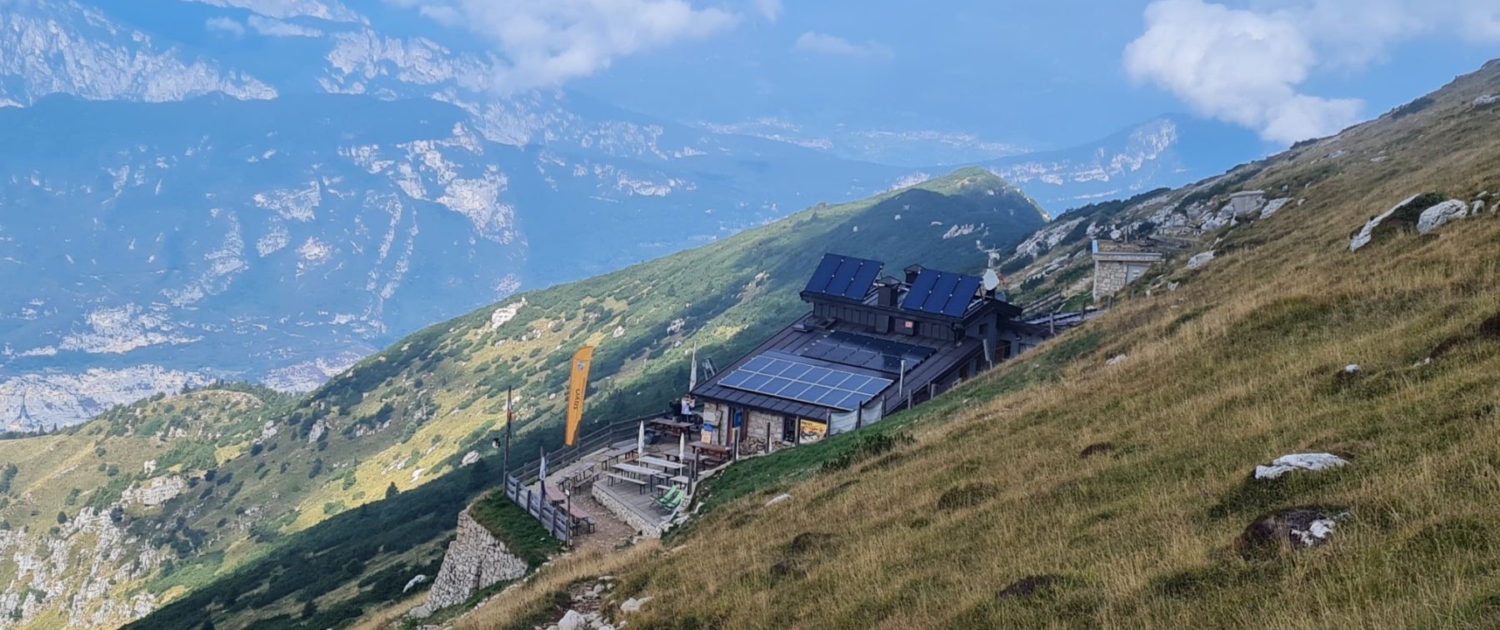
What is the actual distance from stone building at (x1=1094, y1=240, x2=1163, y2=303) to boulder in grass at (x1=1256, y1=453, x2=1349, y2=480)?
4139 centimetres

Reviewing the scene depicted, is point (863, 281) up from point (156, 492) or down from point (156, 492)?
up

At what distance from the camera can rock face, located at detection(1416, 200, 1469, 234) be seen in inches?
1093

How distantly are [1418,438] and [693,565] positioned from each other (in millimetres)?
11945

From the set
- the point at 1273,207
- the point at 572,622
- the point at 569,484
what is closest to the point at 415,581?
the point at 569,484

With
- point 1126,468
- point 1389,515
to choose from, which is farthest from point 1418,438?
point 1126,468

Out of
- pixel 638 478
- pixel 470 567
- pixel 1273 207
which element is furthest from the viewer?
pixel 1273 207

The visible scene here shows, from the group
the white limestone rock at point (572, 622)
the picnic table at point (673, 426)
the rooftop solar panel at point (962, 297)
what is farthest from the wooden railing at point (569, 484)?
the white limestone rock at point (572, 622)

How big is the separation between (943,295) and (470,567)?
24.2 m

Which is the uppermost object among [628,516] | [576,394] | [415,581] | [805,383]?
[805,383]

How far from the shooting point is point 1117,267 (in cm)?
5659

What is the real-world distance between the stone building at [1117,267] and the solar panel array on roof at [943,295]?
8699 millimetres

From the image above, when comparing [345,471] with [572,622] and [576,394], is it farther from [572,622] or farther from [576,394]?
[572,622]

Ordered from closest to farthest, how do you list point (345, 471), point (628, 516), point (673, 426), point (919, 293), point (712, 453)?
1. point (628, 516)
2. point (712, 453)
3. point (673, 426)
4. point (919, 293)
5. point (345, 471)

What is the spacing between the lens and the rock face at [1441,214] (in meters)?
27.8
